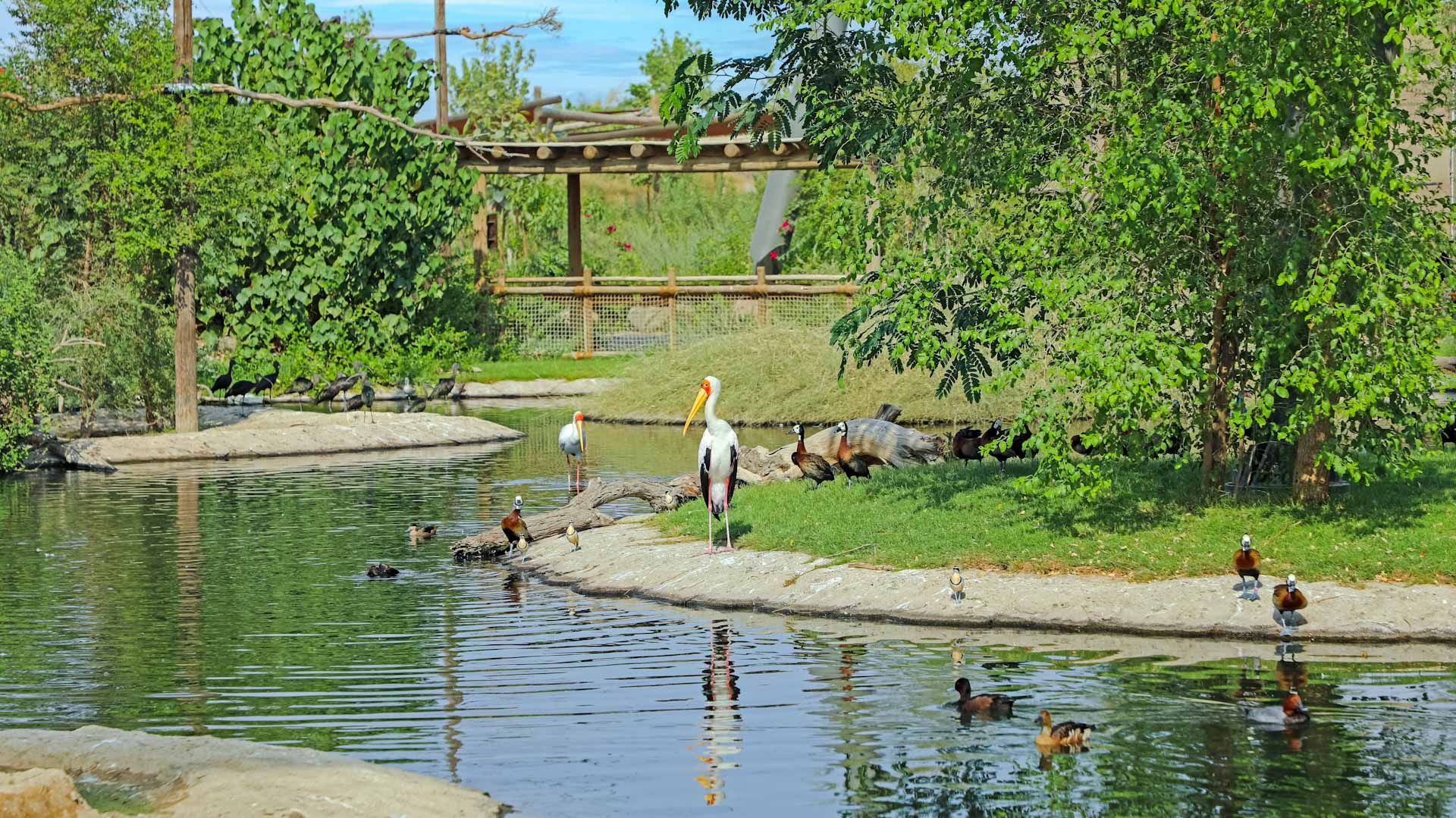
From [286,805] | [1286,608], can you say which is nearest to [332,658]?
[286,805]

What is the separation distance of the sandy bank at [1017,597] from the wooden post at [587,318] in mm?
29407

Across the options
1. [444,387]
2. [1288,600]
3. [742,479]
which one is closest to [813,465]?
[742,479]

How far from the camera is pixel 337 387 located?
37.0 meters

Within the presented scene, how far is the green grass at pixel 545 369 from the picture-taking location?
145 feet

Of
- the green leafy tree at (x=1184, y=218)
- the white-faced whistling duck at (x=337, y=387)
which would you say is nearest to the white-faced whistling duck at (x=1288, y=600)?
the green leafy tree at (x=1184, y=218)

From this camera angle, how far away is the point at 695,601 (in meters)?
16.5

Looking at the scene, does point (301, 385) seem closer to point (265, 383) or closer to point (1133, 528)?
point (265, 383)

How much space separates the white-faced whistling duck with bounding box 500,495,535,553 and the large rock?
10037 millimetres

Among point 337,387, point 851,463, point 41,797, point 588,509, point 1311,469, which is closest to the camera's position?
point 41,797

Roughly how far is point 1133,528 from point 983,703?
5.27 m

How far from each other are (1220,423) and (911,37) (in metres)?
4.74

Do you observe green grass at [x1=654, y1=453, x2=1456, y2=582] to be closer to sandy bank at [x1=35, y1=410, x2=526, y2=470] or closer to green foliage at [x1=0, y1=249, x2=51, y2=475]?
green foliage at [x1=0, y1=249, x2=51, y2=475]

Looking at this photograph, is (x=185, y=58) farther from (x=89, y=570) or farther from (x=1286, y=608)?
(x=1286, y=608)

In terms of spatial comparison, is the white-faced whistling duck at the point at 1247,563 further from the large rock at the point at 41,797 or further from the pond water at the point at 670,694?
the large rock at the point at 41,797
